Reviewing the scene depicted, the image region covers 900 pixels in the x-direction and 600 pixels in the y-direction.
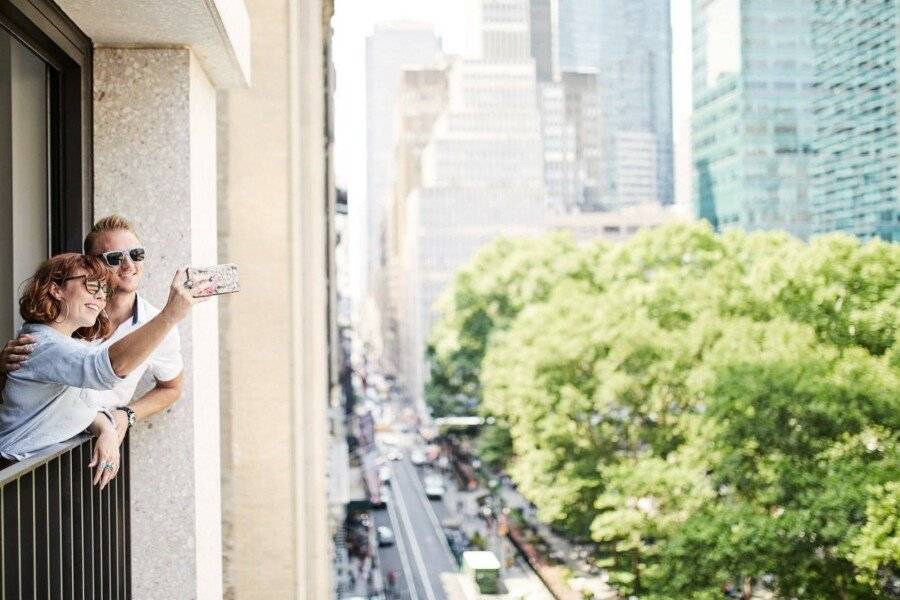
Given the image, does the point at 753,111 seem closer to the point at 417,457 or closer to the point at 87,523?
the point at 87,523

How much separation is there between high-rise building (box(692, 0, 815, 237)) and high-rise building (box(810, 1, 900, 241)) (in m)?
1.23

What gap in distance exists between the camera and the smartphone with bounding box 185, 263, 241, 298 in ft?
5.70

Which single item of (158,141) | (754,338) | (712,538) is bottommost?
(712,538)

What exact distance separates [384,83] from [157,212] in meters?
126

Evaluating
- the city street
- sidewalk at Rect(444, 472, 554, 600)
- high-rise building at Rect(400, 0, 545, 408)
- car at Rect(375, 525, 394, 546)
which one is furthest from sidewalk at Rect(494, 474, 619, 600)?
high-rise building at Rect(400, 0, 545, 408)

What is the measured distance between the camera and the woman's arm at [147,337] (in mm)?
1646

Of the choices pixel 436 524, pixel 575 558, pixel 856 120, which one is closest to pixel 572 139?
pixel 436 524

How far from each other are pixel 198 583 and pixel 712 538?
8.96m

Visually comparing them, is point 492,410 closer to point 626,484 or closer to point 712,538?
point 626,484

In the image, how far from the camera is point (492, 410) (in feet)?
65.3

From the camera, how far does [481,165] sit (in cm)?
5366

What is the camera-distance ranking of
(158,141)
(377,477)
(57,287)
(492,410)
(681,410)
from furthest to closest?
(377,477)
(492,410)
(681,410)
(158,141)
(57,287)

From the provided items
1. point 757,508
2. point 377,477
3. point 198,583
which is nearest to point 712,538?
point 757,508

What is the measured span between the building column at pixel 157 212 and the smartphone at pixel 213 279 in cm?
74
